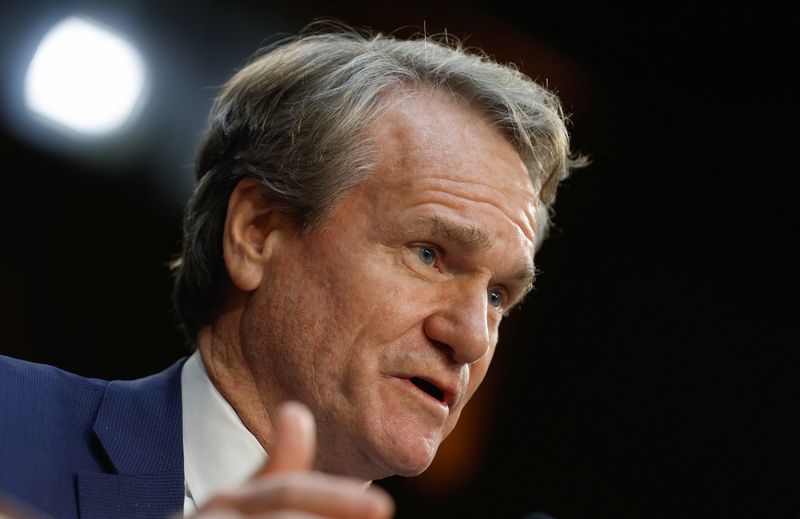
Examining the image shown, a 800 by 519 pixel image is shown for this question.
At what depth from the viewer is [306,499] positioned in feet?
2.93

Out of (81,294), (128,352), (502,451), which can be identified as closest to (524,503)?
(502,451)

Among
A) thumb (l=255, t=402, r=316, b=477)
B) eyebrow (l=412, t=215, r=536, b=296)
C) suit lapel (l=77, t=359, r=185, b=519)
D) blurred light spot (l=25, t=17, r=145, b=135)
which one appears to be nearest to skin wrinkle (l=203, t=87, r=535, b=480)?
eyebrow (l=412, t=215, r=536, b=296)

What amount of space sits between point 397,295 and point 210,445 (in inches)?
18.4

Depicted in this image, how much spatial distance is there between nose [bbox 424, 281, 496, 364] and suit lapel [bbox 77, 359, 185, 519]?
0.53 m

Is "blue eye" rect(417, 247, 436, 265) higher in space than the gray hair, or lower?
lower

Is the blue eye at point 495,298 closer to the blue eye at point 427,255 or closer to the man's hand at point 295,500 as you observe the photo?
the blue eye at point 427,255

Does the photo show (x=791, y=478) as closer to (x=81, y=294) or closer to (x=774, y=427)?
(x=774, y=427)

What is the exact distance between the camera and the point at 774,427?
351 cm

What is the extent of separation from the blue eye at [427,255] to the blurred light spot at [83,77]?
1.57m

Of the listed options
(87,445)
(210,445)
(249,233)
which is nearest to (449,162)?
(249,233)

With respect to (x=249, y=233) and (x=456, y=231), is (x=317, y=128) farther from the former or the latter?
(x=456, y=231)

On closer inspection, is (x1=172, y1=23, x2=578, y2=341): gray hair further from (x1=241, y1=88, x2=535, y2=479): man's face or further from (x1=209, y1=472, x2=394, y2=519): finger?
(x1=209, y1=472, x2=394, y2=519): finger

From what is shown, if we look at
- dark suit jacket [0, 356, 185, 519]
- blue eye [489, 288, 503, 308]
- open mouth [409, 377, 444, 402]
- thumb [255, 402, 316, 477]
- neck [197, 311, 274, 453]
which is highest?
blue eye [489, 288, 503, 308]

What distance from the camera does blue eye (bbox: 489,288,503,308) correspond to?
2.13m
